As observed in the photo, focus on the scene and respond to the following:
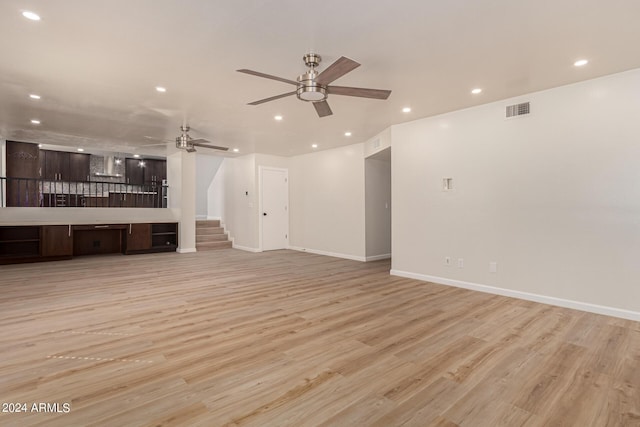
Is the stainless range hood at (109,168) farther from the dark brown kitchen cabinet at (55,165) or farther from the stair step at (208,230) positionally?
the stair step at (208,230)

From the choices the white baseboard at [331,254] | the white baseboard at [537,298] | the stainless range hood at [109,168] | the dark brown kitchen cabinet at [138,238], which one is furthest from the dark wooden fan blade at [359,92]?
the stainless range hood at [109,168]

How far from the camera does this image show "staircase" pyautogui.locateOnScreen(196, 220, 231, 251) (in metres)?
8.92

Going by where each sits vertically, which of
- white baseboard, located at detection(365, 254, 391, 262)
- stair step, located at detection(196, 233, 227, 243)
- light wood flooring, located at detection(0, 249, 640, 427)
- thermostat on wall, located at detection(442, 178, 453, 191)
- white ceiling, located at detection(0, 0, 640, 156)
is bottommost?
light wood flooring, located at detection(0, 249, 640, 427)

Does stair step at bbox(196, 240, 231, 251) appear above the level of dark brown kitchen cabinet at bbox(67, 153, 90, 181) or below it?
below

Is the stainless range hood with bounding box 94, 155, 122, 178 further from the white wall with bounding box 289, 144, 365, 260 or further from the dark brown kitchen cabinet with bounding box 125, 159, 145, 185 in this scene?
the white wall with bounding box 289, 144, 365, 260

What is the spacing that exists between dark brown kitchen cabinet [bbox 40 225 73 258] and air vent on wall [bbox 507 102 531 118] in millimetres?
8772

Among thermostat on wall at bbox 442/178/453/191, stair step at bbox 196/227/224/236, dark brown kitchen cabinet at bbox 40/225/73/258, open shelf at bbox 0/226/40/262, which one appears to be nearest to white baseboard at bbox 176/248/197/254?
stair step at bbox 196/227/224/236

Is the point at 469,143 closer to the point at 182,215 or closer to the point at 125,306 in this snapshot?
the point at 125,306

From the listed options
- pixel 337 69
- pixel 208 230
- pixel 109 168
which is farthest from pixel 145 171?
Result: pixel 337 69

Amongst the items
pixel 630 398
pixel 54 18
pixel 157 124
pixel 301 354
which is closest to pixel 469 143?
pixel 630 398

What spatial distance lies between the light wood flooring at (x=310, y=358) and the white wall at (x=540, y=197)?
0.42 meters

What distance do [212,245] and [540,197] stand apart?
310 inches

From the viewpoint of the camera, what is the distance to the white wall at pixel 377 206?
6.96 meters

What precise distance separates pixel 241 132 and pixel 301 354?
4820mm
